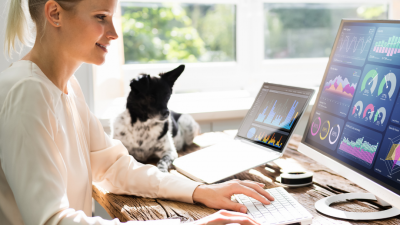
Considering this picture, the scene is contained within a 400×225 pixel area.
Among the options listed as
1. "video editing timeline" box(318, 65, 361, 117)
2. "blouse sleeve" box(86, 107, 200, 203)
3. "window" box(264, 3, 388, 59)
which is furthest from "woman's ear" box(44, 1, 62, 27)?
"window" box(264, 3, 388, 59)

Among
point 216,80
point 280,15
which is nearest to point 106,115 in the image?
→ point 216,80

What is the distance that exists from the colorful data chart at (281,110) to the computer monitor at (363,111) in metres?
0.11

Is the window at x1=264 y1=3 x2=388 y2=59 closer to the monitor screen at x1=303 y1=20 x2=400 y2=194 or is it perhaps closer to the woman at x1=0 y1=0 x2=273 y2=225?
the monitor screen at x1=303 y1=20 x2=400 y2=194

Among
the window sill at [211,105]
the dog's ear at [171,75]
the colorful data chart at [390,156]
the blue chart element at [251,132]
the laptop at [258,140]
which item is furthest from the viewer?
the window sill at [211,105]

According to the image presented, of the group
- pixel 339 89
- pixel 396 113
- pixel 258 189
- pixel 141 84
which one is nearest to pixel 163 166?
pixel 141 84

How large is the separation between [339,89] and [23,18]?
92cm

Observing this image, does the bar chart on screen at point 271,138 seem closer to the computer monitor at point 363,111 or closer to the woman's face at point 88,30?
the computer monitor at point 363,111

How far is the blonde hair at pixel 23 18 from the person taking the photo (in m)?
0.83

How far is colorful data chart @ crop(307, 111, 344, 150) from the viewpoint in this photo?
39.8 inches

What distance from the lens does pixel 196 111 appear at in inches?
87.5

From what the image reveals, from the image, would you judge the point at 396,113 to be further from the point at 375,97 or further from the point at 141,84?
the point at 141,84

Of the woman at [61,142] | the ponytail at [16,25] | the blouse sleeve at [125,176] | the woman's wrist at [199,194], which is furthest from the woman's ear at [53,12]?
the woman's wrist at [199,194]

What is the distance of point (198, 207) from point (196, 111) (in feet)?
4.28

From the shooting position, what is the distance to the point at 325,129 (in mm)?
1062
